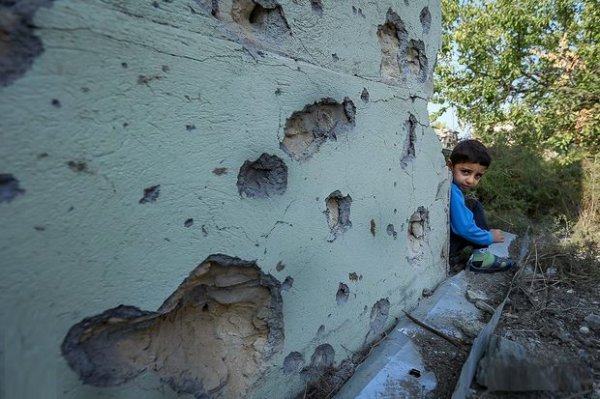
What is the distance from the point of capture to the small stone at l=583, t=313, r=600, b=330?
1.69 m

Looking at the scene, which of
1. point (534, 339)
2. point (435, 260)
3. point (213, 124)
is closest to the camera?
point (213, 124)

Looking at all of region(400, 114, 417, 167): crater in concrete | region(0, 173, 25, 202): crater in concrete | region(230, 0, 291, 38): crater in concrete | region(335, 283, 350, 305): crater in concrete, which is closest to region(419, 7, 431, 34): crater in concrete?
region(400, 114, 417, 167): crater in concrete

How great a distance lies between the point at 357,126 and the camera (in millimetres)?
1388

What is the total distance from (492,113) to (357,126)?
208 inches

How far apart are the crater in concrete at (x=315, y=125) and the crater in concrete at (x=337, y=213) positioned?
0.20 meters

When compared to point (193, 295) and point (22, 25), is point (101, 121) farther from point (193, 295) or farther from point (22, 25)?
point (193, 295)

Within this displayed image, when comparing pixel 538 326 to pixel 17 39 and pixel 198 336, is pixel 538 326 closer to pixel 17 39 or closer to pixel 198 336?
pixel 198 336

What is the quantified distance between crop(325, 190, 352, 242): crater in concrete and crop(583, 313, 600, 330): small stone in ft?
4.24

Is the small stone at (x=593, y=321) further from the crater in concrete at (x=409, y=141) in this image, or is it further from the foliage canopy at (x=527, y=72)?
the foliage canopy at (x=527, y=72)

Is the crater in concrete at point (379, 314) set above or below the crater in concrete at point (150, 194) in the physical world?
below

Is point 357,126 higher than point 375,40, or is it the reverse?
point 375,40

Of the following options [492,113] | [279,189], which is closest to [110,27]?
[279,189]

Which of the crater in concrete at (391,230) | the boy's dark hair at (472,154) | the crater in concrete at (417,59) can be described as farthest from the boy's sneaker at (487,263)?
the crater in concrete at (417,59)

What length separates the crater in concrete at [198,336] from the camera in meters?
0.79
